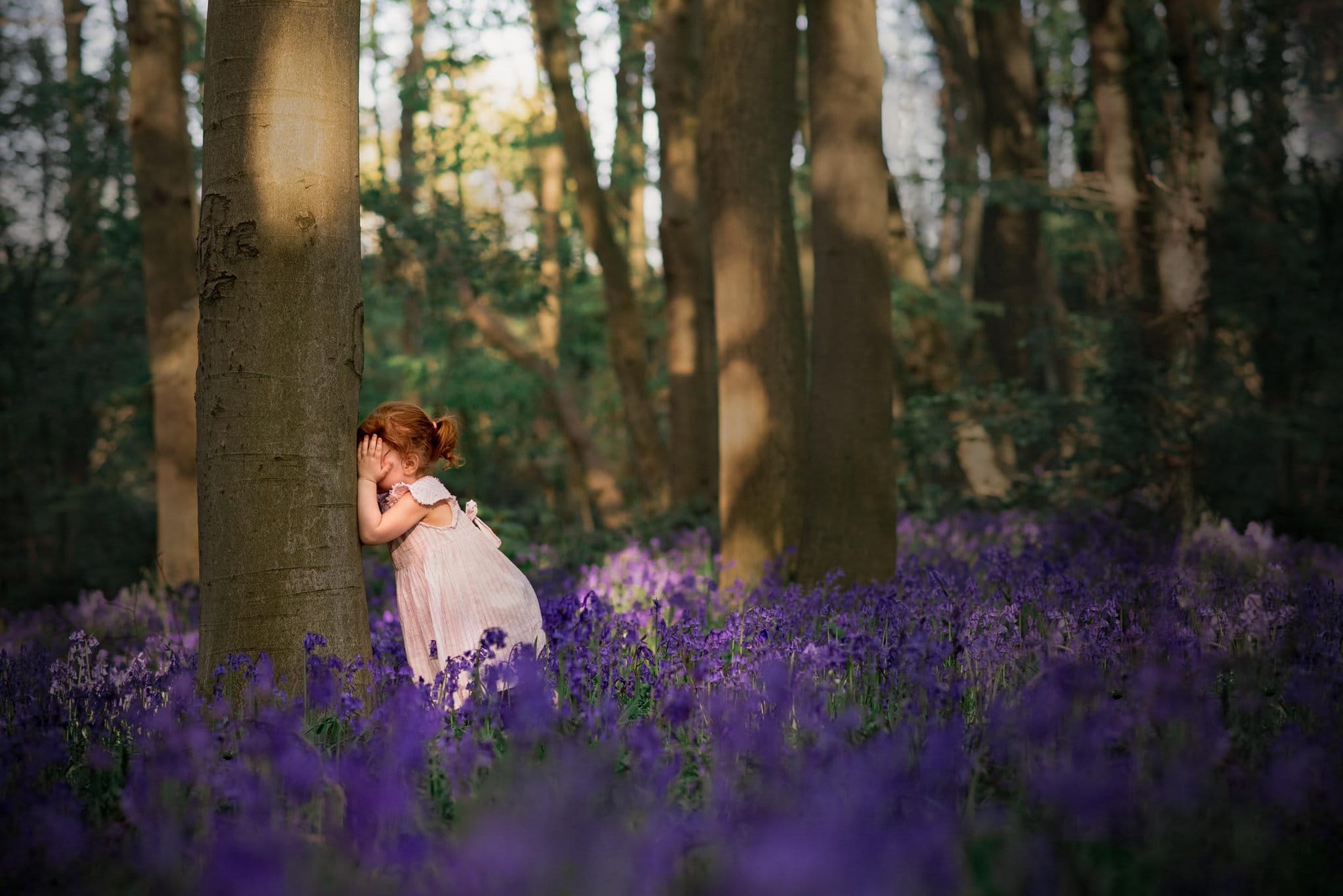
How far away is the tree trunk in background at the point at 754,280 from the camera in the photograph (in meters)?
7.74

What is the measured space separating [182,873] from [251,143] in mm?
2524

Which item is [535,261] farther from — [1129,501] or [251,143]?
[251,143]

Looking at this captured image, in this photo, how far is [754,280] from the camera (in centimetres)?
788

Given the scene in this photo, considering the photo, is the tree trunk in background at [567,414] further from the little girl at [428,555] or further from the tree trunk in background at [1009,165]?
the little girl at [428,555]

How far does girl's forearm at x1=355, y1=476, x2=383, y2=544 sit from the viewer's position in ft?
14.3

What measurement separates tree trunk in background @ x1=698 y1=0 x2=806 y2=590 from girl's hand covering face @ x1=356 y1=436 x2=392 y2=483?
329cm

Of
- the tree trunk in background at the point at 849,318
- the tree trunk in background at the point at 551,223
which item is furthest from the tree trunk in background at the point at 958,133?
the tree trunk in background at the point at 849,318

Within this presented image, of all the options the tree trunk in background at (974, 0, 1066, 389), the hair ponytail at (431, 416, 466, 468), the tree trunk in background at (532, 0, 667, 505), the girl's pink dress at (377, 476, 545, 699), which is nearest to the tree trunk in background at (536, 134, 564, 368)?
the tree trunk in background at (532, 0, 667, 505)

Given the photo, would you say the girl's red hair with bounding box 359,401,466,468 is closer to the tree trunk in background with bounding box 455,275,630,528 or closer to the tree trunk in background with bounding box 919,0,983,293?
the tree trunk in background with bounding box 455,275,630,528

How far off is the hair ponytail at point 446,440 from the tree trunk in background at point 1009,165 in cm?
1195

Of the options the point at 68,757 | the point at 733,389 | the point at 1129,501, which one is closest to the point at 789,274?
the point at 733,389

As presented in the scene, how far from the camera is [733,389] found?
7793 mm

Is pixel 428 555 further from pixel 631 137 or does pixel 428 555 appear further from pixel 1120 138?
pixel 631 137

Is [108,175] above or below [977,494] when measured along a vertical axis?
above
